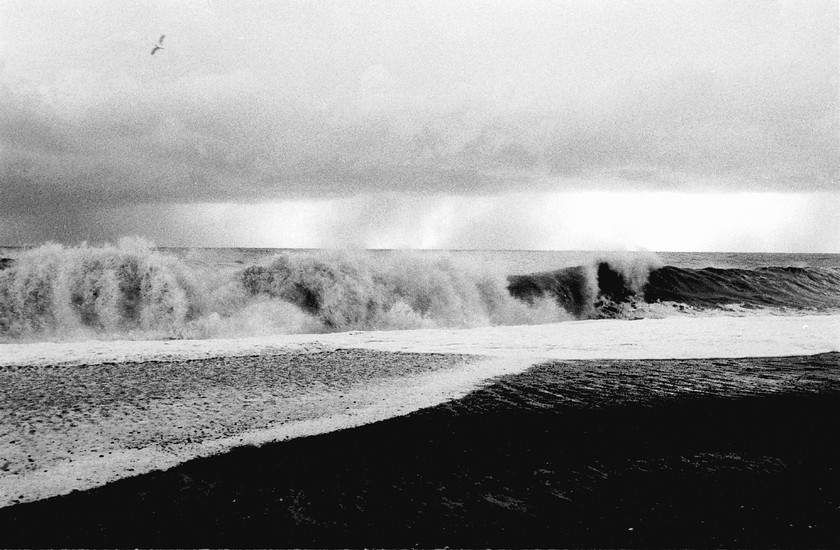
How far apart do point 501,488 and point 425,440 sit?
1.17 metres

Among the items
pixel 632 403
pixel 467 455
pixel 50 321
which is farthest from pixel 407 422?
pixel 50 321

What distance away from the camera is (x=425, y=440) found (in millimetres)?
5227

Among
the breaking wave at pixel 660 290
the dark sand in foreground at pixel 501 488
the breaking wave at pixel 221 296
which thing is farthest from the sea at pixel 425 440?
the breaking wave at pixel 660 290

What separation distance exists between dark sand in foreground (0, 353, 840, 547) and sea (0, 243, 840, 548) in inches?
0.8

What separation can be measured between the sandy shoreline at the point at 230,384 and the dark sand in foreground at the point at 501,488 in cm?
48

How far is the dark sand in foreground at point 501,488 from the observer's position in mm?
3494

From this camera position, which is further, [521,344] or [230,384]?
[521,344]

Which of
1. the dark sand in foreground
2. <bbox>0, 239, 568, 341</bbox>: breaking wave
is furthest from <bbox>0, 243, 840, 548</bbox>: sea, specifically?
<bbox>0, 239, 568, 341</bbox>: breaking wave

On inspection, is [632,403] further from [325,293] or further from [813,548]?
[325,293]

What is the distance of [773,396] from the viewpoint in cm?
723

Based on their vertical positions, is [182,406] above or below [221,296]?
below

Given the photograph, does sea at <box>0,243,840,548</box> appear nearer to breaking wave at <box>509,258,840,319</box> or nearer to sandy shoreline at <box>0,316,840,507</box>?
sandy shoreline at <box>0,316,840,507</box>

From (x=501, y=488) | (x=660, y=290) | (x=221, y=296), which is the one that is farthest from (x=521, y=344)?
(x=660, y=290)

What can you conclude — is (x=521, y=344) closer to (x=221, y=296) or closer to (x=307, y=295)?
(x=307, y=295)
